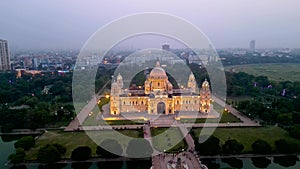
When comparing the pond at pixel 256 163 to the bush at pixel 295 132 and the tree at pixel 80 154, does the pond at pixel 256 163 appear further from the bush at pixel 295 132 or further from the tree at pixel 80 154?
the tree at pixel 80 154

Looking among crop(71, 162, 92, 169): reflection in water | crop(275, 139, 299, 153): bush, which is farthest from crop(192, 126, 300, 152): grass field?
crop(71, 162, 92, 169): reflection in water

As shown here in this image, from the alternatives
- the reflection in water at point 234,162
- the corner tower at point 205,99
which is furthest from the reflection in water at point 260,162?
the corner tower at point 205,99

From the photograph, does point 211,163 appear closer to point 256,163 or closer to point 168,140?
point 256,163

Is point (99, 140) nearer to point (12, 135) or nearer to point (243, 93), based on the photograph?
point (12, 135)

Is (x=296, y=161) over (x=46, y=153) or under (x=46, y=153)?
under

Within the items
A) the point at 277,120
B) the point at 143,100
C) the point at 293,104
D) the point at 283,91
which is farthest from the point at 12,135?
the point at 283,91

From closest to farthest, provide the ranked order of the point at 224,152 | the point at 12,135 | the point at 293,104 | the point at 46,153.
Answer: the point at 46,153 < the point at 224,152 < the point at 12,135 < the point at 293,104

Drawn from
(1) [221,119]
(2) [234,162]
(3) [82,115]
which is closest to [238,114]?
(1) [221,119]
